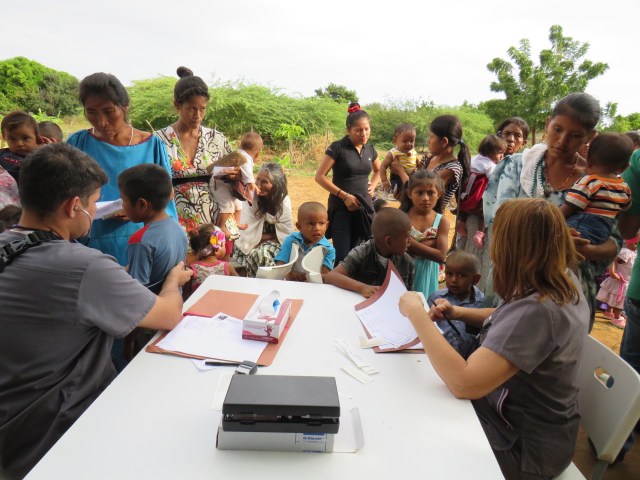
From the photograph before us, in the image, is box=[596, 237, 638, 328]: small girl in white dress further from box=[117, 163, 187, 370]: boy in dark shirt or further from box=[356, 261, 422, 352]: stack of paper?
box=[117, 163, 187, 370]: boy in dark shirt

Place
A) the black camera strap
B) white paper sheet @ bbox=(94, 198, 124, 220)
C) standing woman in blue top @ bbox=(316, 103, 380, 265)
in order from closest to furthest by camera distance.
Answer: the black camera strap < white paper sheet @ bbox=(94, 198, 124, 220) < standing woman in blue top @ bbox=(316, 103, 380, 265)

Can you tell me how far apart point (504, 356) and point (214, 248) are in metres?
2.01

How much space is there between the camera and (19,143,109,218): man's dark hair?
133cm

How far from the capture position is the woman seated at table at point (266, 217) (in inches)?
136

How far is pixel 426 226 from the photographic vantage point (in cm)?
286

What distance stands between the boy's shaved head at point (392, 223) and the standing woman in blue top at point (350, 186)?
4.36ft

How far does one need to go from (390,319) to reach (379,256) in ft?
2.24

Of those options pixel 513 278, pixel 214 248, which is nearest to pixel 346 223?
pixel 214 248

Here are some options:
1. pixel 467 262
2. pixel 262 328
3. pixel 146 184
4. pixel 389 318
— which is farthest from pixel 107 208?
pixel 467 262

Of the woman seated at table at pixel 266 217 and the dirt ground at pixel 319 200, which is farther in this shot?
the dirt ground at pixel 319 200

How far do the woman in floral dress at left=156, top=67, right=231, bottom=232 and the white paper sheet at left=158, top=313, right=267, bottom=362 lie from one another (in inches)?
61.9

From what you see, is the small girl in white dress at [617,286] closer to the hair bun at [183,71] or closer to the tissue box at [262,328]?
the tissue box at [262,328]

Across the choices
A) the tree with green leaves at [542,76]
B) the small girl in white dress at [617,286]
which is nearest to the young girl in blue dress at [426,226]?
the small girl in white dress at [617,286]

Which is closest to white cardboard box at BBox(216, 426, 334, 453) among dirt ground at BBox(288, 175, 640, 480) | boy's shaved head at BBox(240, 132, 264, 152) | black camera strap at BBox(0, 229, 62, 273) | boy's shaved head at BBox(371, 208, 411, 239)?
black camera strap at BBox(0, 229, 62, 273)
